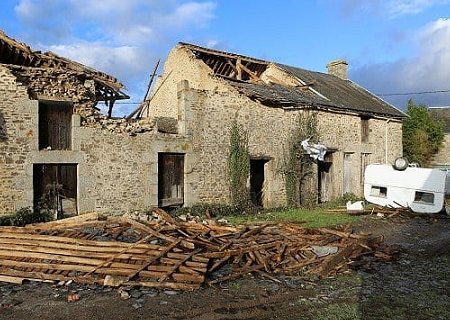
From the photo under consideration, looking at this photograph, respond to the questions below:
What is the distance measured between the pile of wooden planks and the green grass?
338 centimetres

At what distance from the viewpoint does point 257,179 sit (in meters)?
16.6

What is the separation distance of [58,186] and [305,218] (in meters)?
7.98

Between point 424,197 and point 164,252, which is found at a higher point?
point 424,197

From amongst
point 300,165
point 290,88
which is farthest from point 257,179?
point 290,88

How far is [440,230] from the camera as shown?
12.2 metres

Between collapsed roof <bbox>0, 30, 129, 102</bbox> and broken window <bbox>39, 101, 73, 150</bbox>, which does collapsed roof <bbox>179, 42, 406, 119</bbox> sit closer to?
collapsed roof <bbox>0, 30, 129, 102</bbox>

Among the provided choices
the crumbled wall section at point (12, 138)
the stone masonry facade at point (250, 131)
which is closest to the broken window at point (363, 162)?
the stone masonry facade at point (250, 131)

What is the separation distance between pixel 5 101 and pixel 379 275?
1028cm

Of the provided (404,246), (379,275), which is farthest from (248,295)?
(404,246)

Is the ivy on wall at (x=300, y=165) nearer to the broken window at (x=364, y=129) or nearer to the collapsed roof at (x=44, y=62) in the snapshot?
the broken window at (x=364, y=129)

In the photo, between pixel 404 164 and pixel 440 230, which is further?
pixel 404 164

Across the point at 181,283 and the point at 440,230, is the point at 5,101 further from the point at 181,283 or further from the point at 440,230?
the point at 440,230

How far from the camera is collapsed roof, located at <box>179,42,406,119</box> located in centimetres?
1636

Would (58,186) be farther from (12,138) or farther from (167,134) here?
(167,134)
